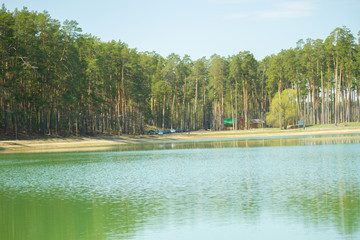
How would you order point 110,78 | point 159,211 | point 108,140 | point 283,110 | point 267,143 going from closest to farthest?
point 159,211 < point 267,143 < point 108,140 < point 110,78 < point 283,110

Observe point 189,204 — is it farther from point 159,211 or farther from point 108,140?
point 108,140

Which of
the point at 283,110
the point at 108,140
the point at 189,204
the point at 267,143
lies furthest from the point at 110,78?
the point at 189,204

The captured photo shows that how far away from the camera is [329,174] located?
26516mm

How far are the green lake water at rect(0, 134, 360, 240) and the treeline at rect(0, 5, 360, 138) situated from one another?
3996 centimetres

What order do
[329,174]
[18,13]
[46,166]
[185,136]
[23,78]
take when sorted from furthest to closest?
[185,136] → [18,13] → [23,78] → [46,166] → [329,174]

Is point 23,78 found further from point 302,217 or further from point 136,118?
point 302,217

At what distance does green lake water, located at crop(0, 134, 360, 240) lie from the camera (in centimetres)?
1418

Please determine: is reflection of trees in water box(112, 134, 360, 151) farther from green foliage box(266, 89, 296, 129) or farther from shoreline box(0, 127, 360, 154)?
green foliage box(266, 89, 296, 129)

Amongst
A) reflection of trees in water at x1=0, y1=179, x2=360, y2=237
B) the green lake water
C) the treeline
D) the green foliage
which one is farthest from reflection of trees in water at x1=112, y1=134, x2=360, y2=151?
reflection of trees in water at x1=0, y1=179, x2=360, y2=237

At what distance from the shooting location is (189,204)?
61.0 feet

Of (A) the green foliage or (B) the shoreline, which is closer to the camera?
(B) the shoreline

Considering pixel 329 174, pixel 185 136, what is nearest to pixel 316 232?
pixel 329 174

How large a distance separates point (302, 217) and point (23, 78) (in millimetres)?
60474

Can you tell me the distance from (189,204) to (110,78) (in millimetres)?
74765
